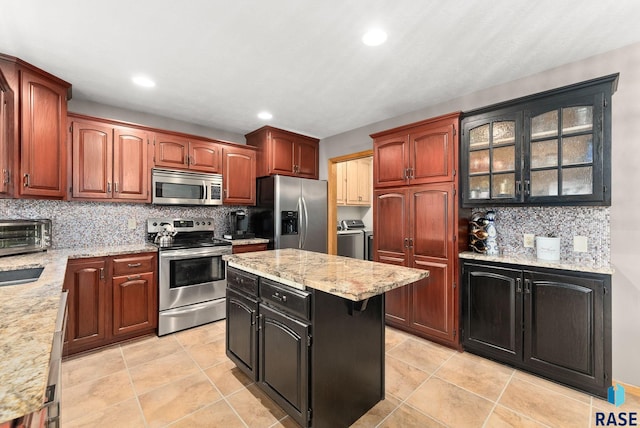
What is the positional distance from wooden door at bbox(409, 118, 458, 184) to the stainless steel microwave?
7.95 ft

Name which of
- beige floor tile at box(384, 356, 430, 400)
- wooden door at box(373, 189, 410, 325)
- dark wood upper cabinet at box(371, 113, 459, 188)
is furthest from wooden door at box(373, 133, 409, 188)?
beige floor tile at box(384, 356, 430, 400)

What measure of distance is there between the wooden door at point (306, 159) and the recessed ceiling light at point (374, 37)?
2.38 meters

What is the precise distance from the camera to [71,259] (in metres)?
2.52

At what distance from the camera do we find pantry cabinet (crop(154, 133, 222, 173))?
330 cm

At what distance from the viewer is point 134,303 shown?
2.87 m

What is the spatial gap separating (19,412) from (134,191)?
A: 304cm

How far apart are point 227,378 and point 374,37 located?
2753mm

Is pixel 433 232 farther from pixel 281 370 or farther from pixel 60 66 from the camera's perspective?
pixel 60 66

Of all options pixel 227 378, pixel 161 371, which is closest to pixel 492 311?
pixel 227 378

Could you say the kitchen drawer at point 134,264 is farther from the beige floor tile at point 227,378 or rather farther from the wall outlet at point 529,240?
the wall outlet at point 529,240

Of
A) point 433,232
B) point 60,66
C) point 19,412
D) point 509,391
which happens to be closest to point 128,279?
point 60,66

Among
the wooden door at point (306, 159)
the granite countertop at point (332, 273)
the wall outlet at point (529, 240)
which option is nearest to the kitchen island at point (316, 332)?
the granite countertop at point (332, 273)

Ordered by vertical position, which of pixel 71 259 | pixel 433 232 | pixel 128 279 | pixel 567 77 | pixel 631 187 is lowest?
pixel 128 279

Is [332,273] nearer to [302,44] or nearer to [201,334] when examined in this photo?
[302,44]
